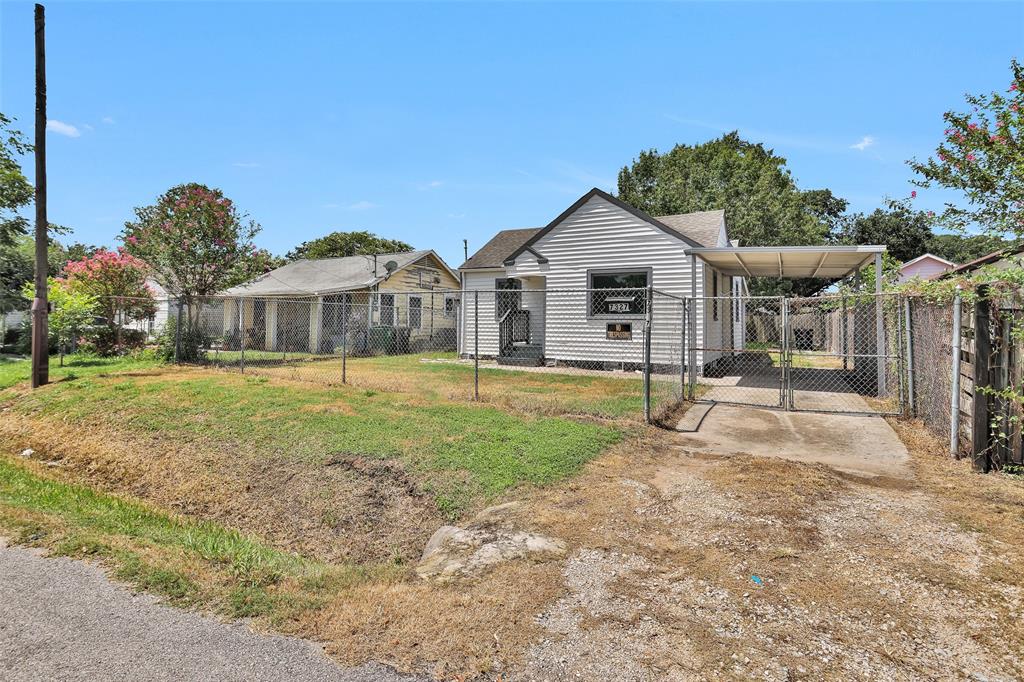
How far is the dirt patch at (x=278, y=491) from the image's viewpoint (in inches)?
169

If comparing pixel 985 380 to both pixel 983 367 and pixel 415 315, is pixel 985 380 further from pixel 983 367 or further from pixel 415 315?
pixel 415 315

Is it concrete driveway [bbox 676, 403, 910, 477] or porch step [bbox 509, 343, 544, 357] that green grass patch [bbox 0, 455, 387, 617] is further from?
porch step [bbox 509, 343, 544, 357]

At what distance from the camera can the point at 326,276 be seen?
909 inches

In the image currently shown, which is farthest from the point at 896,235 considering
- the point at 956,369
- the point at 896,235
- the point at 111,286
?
the point at 111,286

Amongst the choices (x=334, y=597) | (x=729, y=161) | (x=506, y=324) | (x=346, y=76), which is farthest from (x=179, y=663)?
(x=729, y=161)

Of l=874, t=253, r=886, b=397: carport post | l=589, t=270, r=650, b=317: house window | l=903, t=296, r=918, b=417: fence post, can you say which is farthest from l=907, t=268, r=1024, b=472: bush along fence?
l=589, t=270, r=650, b=317: house window

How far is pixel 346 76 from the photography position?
10.6 m

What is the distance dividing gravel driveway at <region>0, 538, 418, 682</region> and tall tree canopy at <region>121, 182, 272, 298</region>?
45.4ft

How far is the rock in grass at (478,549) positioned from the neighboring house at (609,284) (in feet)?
29.1

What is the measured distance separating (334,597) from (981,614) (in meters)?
3.47

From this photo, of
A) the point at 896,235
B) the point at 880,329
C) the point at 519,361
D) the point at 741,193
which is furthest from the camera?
the point at 896,235

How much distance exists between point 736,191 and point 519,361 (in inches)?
821

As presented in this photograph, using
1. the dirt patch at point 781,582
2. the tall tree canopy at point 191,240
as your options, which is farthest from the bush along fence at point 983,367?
the tall tree canopy at point 191,240

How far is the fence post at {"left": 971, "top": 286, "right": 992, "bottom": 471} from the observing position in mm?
4918
